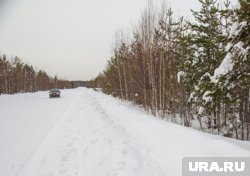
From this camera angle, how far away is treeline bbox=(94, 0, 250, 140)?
778cm

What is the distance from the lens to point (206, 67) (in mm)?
15695

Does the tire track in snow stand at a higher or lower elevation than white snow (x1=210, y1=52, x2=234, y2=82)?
lower

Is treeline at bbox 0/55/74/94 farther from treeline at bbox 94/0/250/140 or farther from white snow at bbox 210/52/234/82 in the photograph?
white snow at bbox 210/52/234/82

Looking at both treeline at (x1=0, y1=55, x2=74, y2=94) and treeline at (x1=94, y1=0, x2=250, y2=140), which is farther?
treeline at (x1=0, y1=55, x2=74, y2=94)

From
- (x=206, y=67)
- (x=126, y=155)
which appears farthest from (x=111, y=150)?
(x=206, y=67)

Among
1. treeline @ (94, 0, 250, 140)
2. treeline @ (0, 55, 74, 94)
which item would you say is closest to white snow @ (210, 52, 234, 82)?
treeline @ (94, 0, 250, 140)

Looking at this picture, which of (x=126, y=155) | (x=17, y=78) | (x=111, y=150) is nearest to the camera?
(x=126, y=155)

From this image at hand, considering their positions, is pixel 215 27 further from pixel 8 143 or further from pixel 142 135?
pixel 8 143

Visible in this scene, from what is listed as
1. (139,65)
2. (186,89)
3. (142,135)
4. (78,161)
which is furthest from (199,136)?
(139,65)

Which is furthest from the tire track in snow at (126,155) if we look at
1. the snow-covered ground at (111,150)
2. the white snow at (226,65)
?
the white snow at (226,65)

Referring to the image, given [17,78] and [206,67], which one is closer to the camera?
[206,67]

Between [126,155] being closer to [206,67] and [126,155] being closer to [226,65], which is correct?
[226,65]

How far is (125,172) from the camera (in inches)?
235

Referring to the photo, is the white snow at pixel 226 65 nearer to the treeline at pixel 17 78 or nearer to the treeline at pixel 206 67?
the treeline at pixel 206 67
